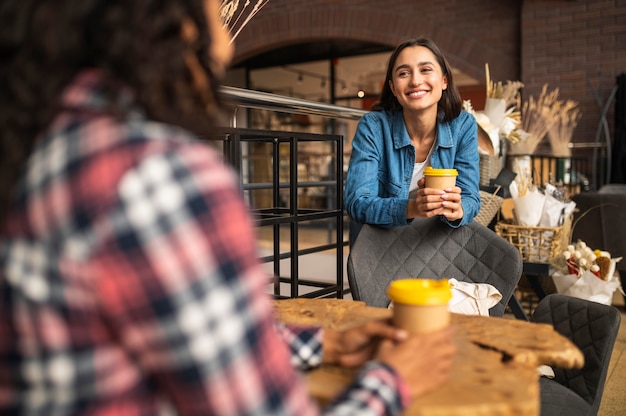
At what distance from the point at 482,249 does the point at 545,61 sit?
592cm

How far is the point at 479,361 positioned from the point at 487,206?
193 cm

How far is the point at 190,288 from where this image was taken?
55 centimetres

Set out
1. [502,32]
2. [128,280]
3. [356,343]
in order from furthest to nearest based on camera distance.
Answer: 1. [502,32]
2. [356,343]
3. [128,280]

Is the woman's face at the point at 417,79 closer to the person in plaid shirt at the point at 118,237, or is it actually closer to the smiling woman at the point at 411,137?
the smiling woman at the point at 411,137

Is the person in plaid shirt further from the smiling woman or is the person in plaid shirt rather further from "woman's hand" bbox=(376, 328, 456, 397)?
the smiling woman

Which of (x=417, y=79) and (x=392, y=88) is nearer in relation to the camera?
(x=417, y=79)

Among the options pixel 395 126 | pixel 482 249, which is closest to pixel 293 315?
pixel 482 249

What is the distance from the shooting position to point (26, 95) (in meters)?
0.57

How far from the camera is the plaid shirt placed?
21.3 inches

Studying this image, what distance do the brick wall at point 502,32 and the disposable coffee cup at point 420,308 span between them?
660 cm

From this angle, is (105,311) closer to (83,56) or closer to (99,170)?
(99,170)

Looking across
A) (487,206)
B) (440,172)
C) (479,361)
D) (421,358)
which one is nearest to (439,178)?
(440,172)

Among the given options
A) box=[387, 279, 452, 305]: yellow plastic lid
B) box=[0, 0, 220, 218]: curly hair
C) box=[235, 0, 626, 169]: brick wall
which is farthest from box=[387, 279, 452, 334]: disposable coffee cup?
box=[235, 0, 626, 169]: brick wall

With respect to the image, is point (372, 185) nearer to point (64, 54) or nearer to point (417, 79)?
point (417, 79)
